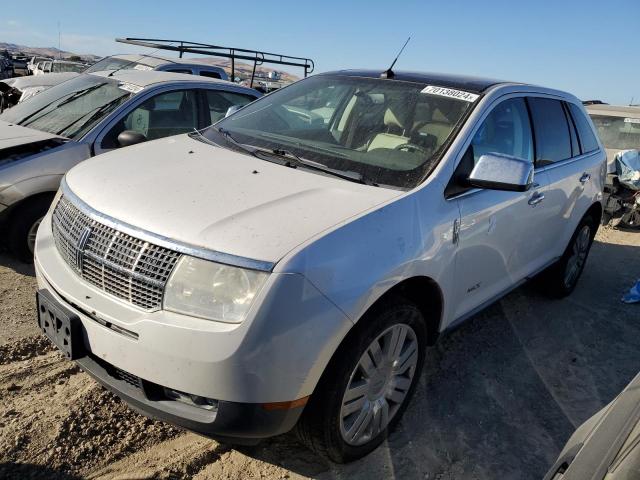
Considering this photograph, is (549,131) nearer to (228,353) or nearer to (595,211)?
(595,211)

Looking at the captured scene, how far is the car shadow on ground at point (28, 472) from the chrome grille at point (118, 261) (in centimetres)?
85

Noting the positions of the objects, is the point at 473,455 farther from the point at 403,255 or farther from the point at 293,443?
the point at 403,255

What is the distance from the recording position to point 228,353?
6.27ft

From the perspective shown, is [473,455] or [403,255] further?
[473,455]

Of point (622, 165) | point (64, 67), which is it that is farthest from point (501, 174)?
point (64, 67)

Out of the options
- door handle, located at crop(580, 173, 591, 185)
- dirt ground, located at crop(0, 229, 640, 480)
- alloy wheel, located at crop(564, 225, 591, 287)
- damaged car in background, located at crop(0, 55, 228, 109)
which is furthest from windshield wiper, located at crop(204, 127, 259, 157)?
damaged car in background, located at crop(0, 55, 228, 109)

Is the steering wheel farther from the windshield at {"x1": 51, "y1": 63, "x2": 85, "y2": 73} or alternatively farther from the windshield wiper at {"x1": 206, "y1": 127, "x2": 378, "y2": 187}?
the windshield at {"x1": 51, "y1": 63, "x2": 85, "y2": 73}

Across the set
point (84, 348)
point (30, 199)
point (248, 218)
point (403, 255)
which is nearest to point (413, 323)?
point (403, 255)

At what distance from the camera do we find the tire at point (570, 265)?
461 centimetres

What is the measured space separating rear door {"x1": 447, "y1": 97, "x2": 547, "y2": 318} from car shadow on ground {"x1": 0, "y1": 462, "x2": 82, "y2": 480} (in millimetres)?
2067

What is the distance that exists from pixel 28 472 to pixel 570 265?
4.26 meters

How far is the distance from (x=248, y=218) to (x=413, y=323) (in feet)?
3.16

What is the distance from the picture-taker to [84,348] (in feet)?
7.37

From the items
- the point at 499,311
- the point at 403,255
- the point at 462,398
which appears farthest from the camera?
→ the point at 499,311
